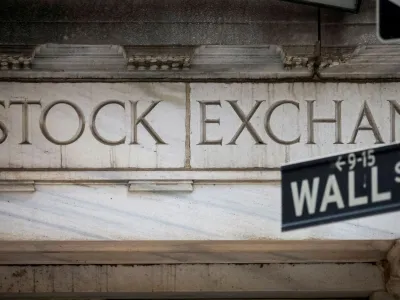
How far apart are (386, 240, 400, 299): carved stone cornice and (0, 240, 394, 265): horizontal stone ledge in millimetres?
62

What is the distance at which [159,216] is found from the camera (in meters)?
8.36

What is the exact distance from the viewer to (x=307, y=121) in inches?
332

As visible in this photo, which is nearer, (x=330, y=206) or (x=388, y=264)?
(x=330, y=206)

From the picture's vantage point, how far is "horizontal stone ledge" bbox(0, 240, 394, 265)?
840cm

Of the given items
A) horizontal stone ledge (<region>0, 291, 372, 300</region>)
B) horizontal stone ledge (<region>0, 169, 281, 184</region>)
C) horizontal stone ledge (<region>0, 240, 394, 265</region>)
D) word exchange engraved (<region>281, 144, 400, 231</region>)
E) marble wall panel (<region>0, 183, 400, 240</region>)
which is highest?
word exchange engraved (<region>281, 144, 400, 231</region>)

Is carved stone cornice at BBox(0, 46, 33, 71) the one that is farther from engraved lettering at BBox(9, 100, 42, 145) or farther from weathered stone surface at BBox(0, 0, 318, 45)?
engraved lettering at BBox(9, 100, 42, 145)

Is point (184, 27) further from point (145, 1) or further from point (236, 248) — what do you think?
point (236, 248)

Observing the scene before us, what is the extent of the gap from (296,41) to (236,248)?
5.34ft

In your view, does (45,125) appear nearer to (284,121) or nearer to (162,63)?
(162,63)

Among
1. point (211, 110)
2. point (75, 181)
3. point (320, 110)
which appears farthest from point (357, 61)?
point (75, 181)

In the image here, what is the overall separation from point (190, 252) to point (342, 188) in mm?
3428

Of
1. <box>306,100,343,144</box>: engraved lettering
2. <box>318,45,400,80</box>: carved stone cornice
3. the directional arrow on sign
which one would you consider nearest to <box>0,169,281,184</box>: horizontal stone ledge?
<box>306,100,343,144</box>: engraved lettering

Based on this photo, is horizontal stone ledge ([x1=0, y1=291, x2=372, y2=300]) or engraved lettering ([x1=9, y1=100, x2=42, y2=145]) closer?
engraved lettering ([x1=9, y1=100, x2=42, y2=145])

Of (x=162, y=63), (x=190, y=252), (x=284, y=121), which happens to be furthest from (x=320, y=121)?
(x=190, y=252)
